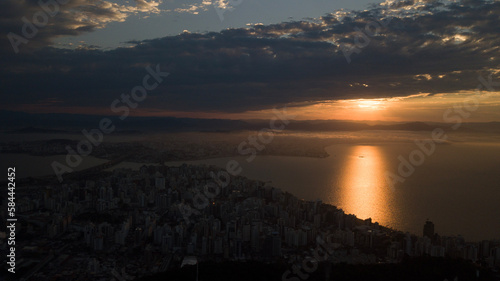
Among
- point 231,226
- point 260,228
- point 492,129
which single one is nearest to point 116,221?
point 231,226

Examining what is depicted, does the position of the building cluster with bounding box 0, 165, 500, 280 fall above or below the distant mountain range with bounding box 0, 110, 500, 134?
below

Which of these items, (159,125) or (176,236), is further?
(159,125)

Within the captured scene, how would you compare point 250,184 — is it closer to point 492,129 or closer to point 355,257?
point 355,257

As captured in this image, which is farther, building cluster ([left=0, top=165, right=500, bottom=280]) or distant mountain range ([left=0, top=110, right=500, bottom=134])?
distant mountain range ([left=0, top=110, right=500, bottom=134])

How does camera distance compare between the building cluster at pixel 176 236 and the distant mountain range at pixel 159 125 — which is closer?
the building cluster at pixel 176 236

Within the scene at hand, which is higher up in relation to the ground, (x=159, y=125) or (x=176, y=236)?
(x=159, y=125)
